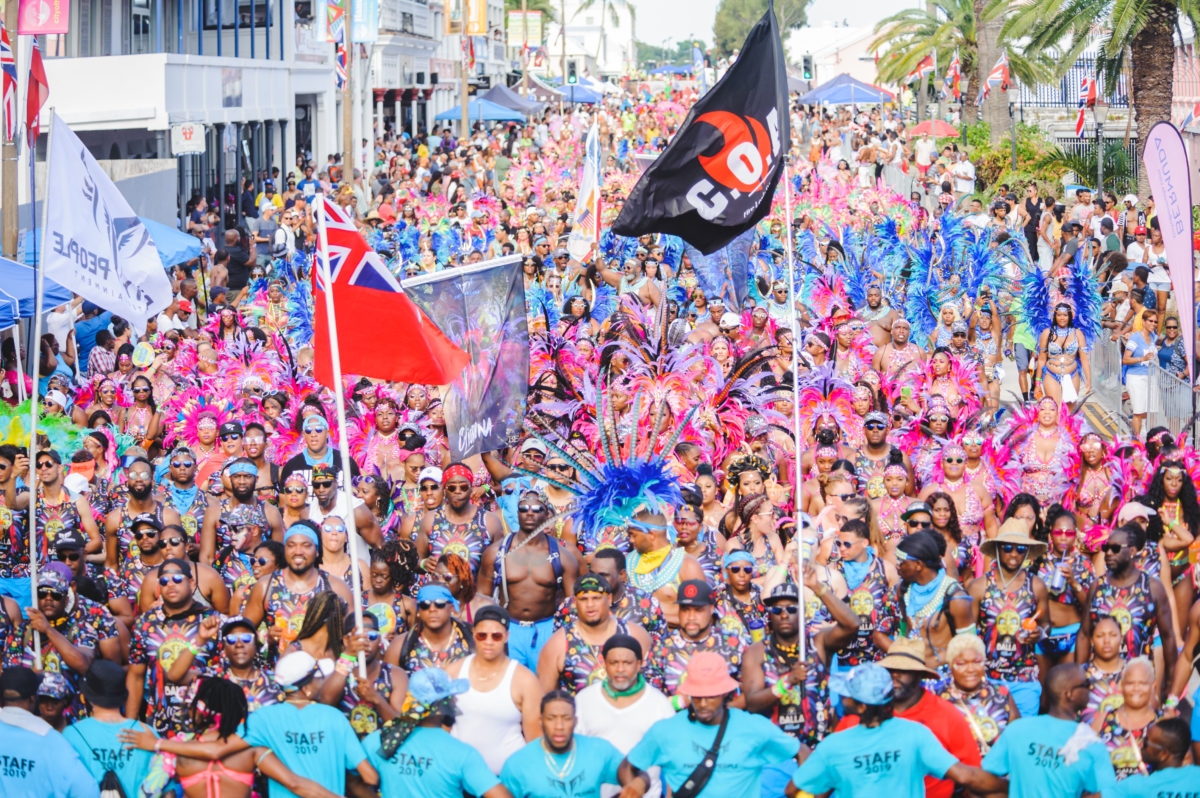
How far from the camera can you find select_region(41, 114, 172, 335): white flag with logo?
9305 mm

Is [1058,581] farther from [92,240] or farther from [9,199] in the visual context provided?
[9,199]

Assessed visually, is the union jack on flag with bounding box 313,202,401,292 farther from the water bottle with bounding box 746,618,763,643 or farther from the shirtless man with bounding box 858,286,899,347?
the shirtless man with bounding box 858,286,899,347

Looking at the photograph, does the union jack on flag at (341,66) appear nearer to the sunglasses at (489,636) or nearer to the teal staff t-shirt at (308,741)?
the sunglasses at (489,636)

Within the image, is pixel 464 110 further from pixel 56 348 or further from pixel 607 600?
pixel 607 600

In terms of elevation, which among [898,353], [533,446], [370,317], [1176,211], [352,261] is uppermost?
[1176,211]

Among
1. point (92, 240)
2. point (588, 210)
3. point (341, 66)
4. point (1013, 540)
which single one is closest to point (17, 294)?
point (92, 240)

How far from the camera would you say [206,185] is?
1184 inches

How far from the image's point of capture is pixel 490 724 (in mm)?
6445

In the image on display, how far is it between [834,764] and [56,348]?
10150 millimetres

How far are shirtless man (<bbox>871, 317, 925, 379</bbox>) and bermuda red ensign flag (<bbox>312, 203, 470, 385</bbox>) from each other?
4930mm

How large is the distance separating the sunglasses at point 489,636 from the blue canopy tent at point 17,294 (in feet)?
22.4

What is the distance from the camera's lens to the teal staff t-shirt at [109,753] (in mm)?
6230

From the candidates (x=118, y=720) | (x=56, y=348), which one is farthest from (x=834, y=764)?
(x=56, y=348)

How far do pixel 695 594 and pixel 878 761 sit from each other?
1236 millimetres
